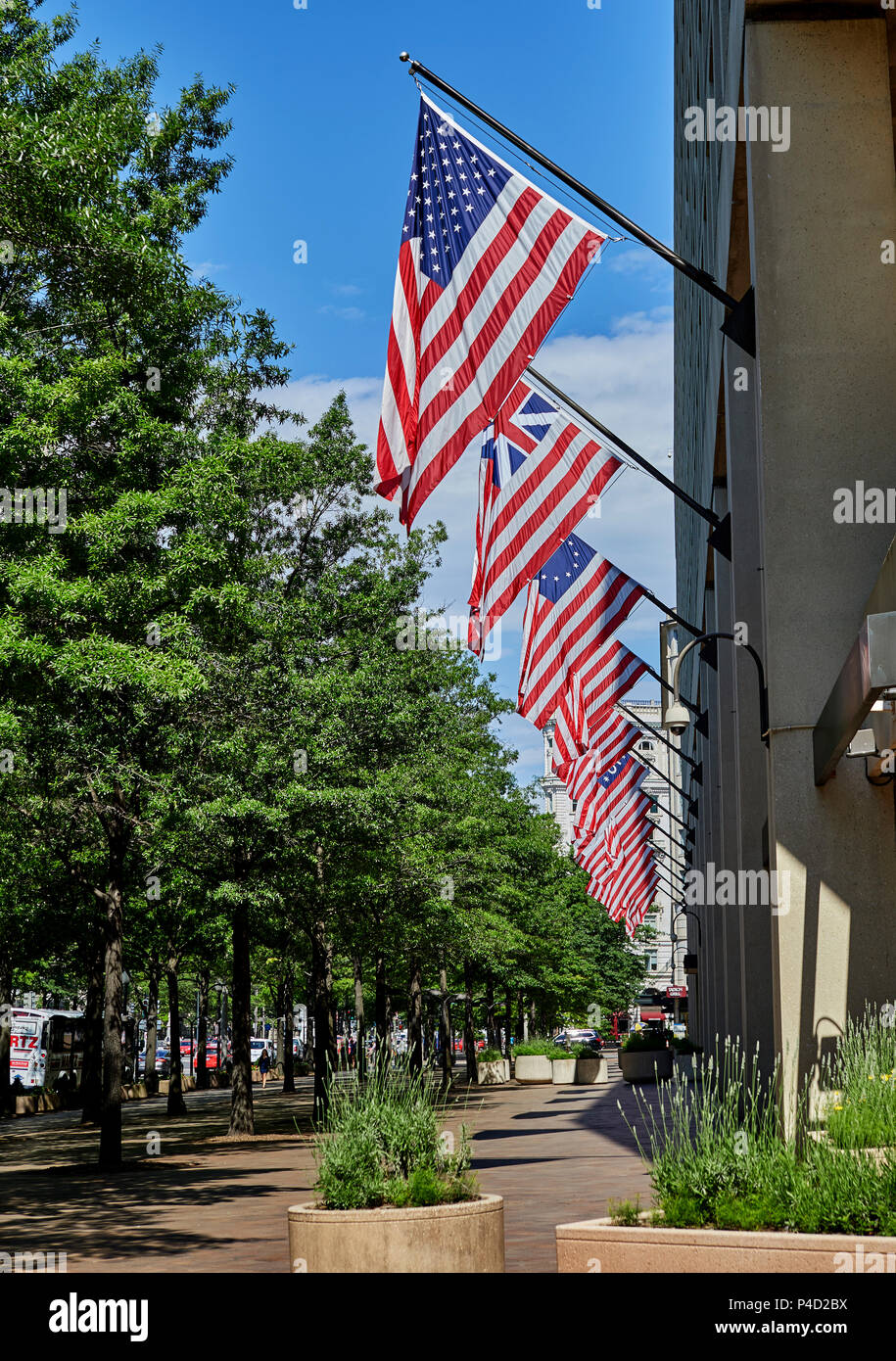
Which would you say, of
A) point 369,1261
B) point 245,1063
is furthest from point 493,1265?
point 245,1063

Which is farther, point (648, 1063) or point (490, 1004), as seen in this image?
point (490, 1004)

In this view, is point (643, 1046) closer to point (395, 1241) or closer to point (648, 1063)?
point (648, 1063)

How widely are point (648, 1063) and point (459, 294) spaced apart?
31856 mm

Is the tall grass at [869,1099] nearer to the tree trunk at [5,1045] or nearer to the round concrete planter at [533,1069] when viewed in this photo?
the tree trunk at [5,1045]

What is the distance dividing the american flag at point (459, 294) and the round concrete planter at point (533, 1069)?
39.4m

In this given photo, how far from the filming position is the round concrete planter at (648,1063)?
38.6m

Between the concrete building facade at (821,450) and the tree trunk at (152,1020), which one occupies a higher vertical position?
the concrete building facade at (821,450)

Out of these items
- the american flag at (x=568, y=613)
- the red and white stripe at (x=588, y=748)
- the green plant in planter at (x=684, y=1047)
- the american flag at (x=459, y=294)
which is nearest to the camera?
the american flag at (x=459, y=294)

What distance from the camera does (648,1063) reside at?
38.6 m

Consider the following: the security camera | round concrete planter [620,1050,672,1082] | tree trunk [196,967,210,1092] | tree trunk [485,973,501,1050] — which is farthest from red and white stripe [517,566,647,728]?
tree trunk [196,967,210,1092]

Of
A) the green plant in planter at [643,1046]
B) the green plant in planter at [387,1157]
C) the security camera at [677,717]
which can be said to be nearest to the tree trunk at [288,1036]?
the green plant in planter at [643,1046]

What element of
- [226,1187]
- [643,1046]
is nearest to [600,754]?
[226,1187]

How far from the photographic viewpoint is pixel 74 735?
1881cm
